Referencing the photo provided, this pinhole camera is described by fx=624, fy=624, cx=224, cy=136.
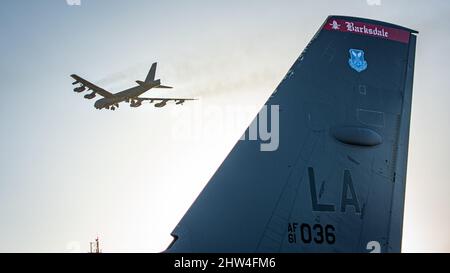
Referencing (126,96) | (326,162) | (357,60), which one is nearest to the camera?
(326,162)

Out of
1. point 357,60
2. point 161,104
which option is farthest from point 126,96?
point 357,60

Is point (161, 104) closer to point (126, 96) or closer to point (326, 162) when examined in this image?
point (126, 96)

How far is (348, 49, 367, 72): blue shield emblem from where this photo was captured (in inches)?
341

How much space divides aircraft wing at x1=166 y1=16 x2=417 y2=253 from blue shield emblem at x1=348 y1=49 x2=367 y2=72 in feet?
0.05

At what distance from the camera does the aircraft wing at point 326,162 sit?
23.9 feet

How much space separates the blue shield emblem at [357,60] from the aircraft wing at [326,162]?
1 centimetres

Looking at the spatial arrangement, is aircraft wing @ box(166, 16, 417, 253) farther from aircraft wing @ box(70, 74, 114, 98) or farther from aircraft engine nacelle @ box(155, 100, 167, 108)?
aircraft wing @ box(70, 74, 114, 98)

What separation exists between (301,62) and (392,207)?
2.27m

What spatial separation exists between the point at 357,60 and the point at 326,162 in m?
1.58

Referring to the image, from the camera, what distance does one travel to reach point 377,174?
8359mm

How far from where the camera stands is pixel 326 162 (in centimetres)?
820
